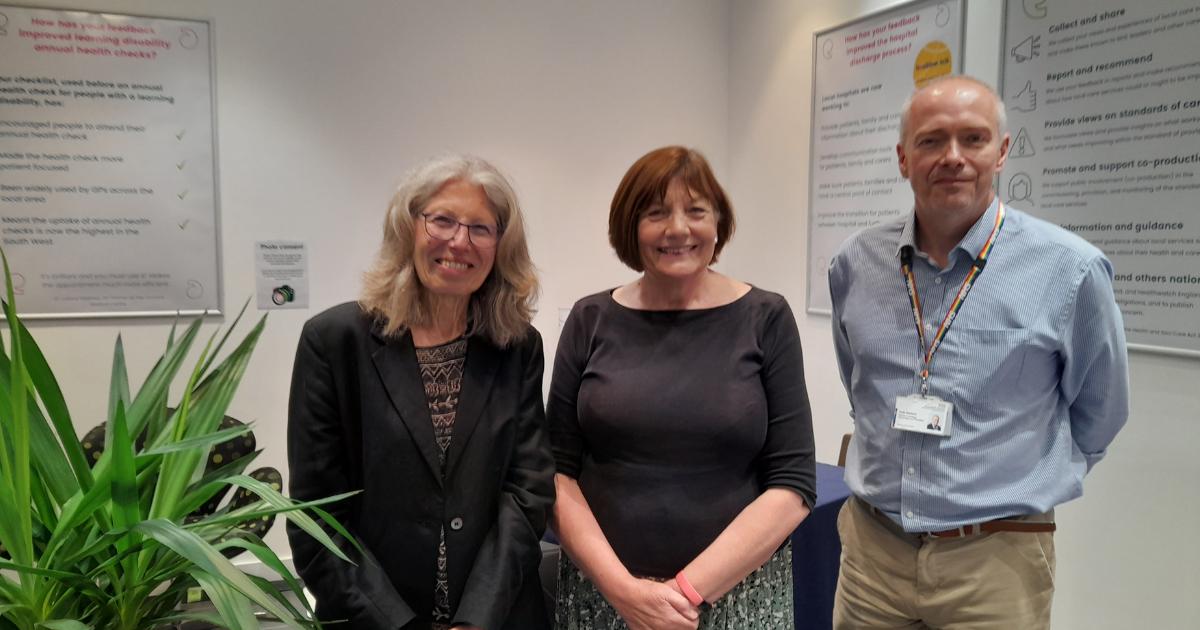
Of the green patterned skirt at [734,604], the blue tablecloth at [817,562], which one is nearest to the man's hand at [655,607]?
the green patterned skirt at [734,604]

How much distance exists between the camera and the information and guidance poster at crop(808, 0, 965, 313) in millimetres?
2906

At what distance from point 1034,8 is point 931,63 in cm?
43

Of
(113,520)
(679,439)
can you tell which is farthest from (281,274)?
(113,520)

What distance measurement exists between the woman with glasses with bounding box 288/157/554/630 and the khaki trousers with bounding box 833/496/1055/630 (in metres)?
0.79

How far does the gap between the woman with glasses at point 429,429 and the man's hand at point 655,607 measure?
0.18 meters

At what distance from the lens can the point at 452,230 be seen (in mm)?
1334

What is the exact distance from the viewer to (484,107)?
3.58m

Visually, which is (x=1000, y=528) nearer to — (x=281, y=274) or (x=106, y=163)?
(x=281, y=274)

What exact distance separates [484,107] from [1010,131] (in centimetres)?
234

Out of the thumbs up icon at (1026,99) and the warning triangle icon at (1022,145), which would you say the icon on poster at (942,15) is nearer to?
the thumbs up icon at (1026,99)

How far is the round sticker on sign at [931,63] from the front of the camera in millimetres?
2830

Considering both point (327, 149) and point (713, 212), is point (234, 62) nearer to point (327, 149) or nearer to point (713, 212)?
point (327, 149)

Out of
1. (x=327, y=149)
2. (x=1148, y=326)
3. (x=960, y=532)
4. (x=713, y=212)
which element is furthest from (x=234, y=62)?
(x=1148, y=326)

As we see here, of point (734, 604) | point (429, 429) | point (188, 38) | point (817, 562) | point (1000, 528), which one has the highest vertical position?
point (188, 38)
